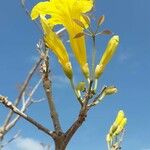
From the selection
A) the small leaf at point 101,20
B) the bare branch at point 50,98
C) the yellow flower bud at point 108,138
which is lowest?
the bare branch at point 50,98

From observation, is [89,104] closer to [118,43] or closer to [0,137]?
[118,43]

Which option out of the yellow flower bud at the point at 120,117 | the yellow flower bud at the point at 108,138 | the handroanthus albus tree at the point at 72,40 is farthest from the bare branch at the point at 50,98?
the yellow flower bud at the point at 108,138

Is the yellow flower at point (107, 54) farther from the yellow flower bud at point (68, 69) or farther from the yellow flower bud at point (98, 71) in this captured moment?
the yellow flower bud at point (68, 69)

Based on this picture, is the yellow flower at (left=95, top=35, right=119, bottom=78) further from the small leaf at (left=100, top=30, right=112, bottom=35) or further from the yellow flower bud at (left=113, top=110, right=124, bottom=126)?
the yellow flower bud at (left=113, top=110, right=124, bottom=126)

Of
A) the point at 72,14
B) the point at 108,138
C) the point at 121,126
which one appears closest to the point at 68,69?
the point at 72,14

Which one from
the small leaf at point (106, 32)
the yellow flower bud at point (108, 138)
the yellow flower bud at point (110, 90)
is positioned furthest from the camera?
the yellow flower bud at point (108, 138)

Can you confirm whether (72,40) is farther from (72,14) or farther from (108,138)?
(108,138)

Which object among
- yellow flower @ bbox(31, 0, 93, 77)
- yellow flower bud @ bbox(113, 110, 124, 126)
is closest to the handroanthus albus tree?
yellow flower @ bbox(31, 0, 93, 77)
